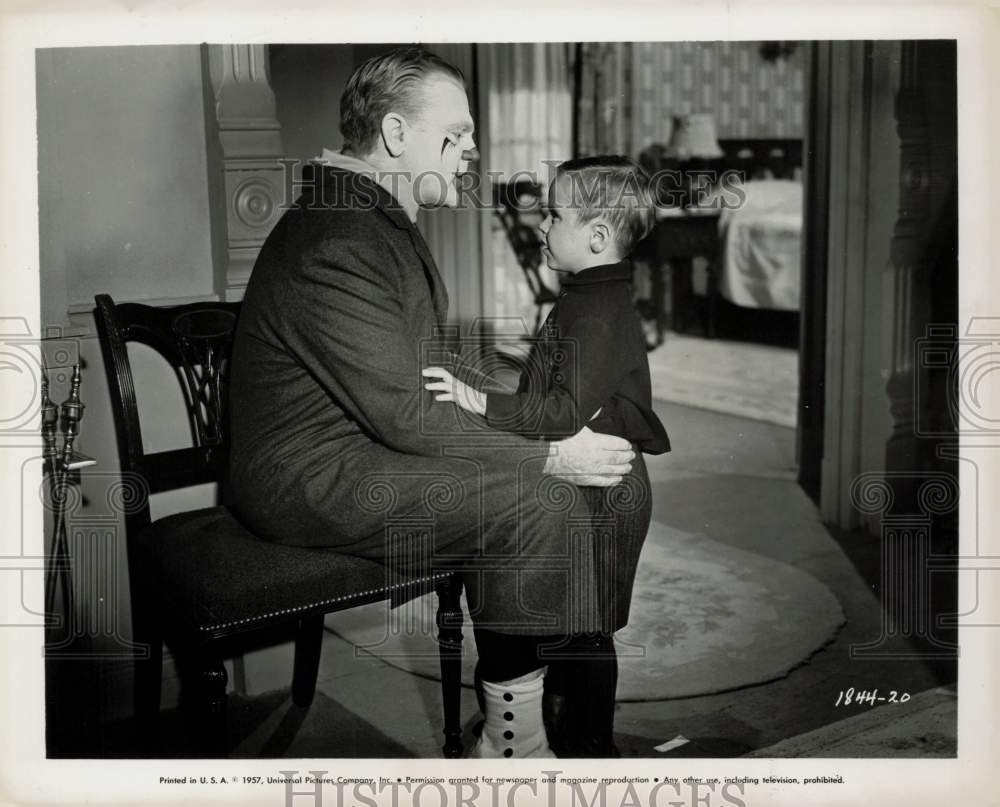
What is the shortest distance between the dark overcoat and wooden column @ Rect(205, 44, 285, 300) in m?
0.42

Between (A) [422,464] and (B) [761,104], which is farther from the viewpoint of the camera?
(B) [761,104]

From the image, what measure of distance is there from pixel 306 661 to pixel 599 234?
1.13 m

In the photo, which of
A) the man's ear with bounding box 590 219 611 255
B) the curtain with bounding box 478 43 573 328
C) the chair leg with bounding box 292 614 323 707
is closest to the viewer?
the man's ear with bounding box 590 219 611 255

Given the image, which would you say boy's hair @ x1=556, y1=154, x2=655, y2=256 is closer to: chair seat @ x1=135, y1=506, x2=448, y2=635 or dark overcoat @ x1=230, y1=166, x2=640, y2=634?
dark overcoat @ x1=230, y1=166, x2=640, y2=634

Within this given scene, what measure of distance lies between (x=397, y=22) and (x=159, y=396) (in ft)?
3.01

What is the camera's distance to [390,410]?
1702mm

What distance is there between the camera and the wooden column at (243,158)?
6.95ft

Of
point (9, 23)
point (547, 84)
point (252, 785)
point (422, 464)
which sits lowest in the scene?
point (252, 785)

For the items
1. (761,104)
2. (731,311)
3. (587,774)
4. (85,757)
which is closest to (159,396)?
(85,757)

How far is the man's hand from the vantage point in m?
1.80

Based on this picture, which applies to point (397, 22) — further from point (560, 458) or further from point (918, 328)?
point (918, 328)

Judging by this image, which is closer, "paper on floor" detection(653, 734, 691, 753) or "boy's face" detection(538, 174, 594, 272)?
"boy's face" detection(538, 174, 594, 272)

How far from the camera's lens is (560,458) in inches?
71.0

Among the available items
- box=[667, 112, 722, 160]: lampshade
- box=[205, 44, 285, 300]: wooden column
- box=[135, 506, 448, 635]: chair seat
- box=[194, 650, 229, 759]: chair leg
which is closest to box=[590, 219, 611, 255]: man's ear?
box=[135, 506, 448, 635]: chair seat
